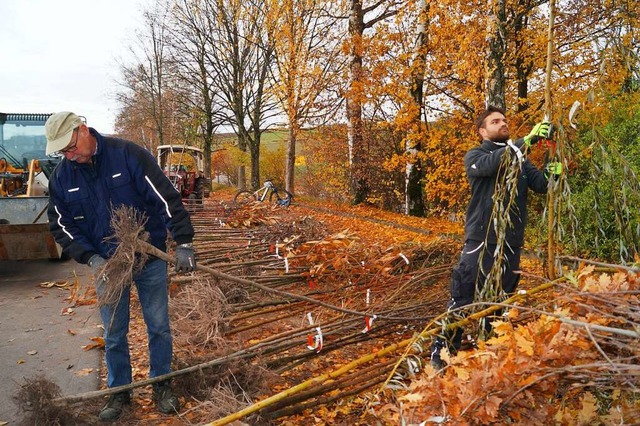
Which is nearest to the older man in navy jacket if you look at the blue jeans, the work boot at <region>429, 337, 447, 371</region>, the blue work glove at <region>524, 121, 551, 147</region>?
the blue jeans

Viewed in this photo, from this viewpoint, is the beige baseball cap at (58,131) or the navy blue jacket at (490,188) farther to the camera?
the navy blue jacket at (490,188)

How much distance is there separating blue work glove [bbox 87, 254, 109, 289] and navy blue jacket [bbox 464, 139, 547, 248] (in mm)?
2495

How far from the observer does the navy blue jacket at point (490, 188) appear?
3.03 meters

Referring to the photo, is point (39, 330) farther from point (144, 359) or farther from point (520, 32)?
point (520, 32)

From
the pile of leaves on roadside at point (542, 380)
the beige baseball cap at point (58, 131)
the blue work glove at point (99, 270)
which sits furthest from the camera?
the blue work glove at point (99, 270)

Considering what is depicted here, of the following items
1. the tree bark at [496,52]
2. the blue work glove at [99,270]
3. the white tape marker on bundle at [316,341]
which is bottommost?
the white tape marker on bundle at [316,341]

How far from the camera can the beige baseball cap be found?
283 centimetres

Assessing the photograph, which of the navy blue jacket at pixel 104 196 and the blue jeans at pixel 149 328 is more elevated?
the navy blue jacket at pixel 104 196

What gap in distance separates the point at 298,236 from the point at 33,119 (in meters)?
7.54

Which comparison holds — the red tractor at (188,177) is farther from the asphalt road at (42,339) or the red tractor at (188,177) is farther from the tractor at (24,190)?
the asphalt road at (42,339)

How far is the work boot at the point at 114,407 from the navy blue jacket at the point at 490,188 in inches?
104

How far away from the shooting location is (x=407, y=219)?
13.1 metres

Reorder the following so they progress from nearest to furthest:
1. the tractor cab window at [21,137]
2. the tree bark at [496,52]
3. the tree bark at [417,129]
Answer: the tree bark at [496,52], the tractor cab window at [21,137], the tree bark at [417,129]

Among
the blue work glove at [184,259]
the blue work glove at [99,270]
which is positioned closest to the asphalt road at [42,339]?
the blue work glove at [99,270]
